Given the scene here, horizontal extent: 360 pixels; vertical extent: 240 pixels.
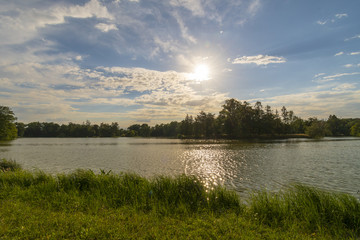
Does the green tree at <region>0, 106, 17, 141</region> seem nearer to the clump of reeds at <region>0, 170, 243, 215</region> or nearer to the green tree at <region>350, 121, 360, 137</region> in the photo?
the clump of reeds at <region>0, 170, 243, 215</region>

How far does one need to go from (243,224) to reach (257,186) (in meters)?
9.89

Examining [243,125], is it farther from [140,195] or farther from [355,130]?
[140,195]

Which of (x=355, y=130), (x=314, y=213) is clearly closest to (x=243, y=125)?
(x=355, y=130)

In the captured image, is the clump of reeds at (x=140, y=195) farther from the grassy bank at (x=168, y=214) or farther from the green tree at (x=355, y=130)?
the green tree at (x=355, y=130)

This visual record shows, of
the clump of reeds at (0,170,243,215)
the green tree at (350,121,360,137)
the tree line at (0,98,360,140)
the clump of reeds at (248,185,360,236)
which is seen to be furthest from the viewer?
the green tree at (350,121,360,137)

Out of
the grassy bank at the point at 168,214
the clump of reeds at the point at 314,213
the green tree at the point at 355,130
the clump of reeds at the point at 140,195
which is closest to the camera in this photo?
the grassy bank at the point at 168,214

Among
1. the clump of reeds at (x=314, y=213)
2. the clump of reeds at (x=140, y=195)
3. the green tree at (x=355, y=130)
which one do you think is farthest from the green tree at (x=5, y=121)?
the green tree at (x=355, y=130)

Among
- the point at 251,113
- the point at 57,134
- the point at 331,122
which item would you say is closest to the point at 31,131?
the point at 57,134

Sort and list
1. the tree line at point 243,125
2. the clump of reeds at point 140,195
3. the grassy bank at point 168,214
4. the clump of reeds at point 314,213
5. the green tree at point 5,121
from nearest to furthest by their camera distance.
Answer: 1. the grassy bank at point 168,214
2. the clump of reeds at point 314,213
3. the clump of reeds at point 140,195
4. the green tree at point 5,121
5. the tree line at point 243,125

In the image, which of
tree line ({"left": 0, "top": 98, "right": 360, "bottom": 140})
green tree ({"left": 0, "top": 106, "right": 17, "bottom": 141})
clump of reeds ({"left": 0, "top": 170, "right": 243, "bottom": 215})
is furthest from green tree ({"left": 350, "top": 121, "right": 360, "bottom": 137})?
green tree ({"left": 0, "top": 106, "right": 17, "bottom": 141})

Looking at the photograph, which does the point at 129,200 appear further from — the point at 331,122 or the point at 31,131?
the point at 31,131

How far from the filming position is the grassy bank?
21.3 feet

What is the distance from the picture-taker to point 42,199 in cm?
998

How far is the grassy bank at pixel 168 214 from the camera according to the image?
21.3ft
